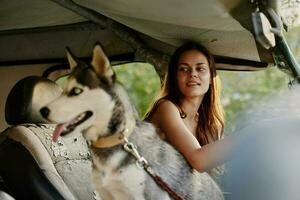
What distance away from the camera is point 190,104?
3.70 m

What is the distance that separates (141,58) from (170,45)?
335mm

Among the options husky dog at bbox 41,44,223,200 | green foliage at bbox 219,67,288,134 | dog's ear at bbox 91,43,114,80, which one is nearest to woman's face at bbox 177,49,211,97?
husky dog at bbox 41,44,223,200

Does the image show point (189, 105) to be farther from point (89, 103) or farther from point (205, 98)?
point (89, 103)

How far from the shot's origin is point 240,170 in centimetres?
265

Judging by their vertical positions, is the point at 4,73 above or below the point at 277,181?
above

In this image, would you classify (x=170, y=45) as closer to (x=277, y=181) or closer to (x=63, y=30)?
(x=63, y=30)

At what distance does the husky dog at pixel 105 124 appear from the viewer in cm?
272

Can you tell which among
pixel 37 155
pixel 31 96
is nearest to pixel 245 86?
pixel 31 96

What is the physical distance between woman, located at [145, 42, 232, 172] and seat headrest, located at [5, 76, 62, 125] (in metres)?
0.46

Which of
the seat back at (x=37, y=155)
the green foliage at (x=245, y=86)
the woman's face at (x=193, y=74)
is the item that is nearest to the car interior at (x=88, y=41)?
the seat back at (x=37, y=155)

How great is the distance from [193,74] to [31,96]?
76cm

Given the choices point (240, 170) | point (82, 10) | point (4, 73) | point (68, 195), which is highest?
point (82, 10)

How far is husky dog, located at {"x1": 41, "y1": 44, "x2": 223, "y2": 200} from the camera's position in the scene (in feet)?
8.92

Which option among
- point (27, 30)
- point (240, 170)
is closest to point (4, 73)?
point (27, 30)
